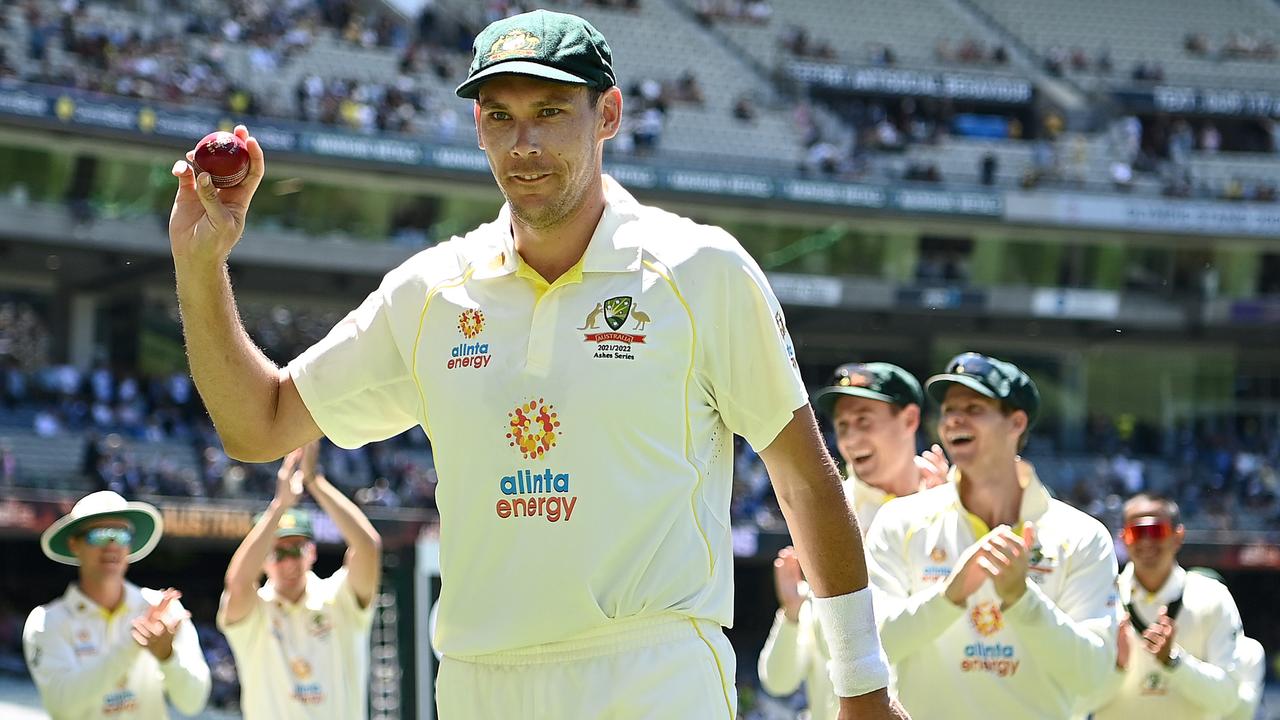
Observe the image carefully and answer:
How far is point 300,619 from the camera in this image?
26.7 ft

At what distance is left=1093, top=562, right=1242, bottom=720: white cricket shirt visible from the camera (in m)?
6.85

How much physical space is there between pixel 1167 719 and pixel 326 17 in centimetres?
3230

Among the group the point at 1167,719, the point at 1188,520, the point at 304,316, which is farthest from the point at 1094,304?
the point at 1167,719

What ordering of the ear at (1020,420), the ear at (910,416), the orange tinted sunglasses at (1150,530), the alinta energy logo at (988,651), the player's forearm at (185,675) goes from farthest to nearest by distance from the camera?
the player's forearm at (185,675)
the orange tinted sunglasses at (1150,530)
the ear at (910,416)
the ear at (1020,420)
the alinta energy logo at (988,651)

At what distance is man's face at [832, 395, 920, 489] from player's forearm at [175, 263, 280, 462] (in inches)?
134

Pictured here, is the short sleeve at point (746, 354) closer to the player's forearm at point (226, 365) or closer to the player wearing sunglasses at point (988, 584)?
the player's forearm at point (226, 365)

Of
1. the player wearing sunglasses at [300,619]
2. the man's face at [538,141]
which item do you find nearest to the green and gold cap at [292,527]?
the player wearing sunglasses at [300,619]

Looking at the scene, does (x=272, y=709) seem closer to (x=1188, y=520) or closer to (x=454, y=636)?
(x=454, y=636)

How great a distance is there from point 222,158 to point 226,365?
1.27ft

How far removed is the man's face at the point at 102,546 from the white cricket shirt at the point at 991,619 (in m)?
4.06

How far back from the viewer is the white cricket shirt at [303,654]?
7992mm

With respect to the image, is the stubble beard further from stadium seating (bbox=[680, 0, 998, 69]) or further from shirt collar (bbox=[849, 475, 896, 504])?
stadium seating (bbox=[680, 0, 998, 69])

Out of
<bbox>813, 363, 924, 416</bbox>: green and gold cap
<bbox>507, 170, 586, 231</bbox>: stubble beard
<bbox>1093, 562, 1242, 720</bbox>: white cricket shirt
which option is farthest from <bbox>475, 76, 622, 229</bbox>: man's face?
<bbox>1093, 562, 1242, 720</bbox>: white cricket shirt

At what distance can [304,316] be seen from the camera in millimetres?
33750
